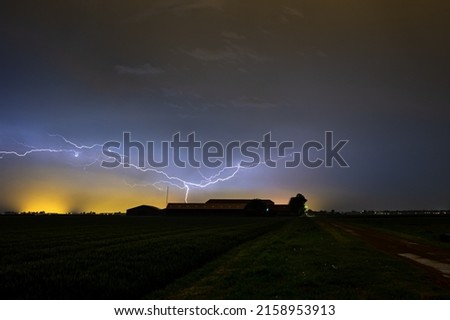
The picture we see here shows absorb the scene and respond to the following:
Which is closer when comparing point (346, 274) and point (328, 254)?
point (346, 274)

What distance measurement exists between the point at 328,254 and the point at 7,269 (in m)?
16.8

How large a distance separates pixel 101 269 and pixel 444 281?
503 inches
